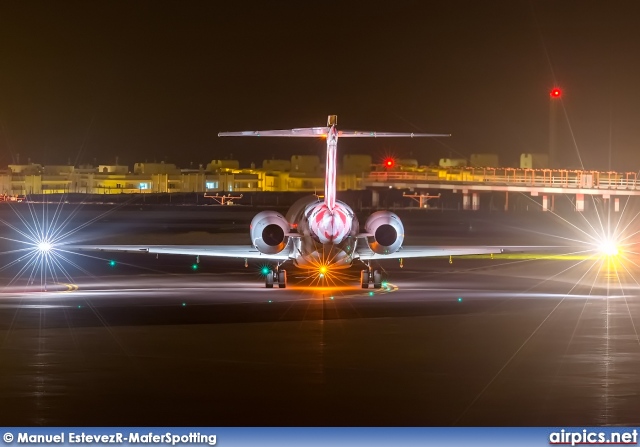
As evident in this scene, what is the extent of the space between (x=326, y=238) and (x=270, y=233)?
2367 millimetres

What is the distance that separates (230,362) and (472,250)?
65.4 feet

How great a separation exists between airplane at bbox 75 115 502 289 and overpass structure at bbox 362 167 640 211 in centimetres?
6257

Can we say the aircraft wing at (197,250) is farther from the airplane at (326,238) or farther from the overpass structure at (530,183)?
the overpass structure at (530,183)

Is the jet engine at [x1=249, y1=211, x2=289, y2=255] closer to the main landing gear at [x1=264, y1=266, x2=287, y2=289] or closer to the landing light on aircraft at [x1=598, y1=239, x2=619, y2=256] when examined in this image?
the main landing gear at [x1=264, y1=266, x2=287, y2=289]

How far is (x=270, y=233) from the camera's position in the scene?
38.1 meters

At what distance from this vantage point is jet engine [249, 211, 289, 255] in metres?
38.0

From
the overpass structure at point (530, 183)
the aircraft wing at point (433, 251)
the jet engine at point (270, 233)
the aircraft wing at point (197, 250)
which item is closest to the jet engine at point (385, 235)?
the aircraft wing at point (433, 251)

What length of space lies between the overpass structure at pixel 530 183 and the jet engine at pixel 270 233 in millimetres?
64101

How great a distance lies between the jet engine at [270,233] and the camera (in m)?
38.0

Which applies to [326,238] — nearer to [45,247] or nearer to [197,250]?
[197,250]

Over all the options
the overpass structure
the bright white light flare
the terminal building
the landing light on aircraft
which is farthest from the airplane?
the terminal building

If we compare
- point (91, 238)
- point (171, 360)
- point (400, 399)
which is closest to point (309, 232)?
point (171, 360)

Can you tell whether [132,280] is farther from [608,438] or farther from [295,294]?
[608,438]

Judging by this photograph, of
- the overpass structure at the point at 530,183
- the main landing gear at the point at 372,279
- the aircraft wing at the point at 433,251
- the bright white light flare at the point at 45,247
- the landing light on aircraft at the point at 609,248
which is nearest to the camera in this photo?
the main landing gear at the point at 372,279
